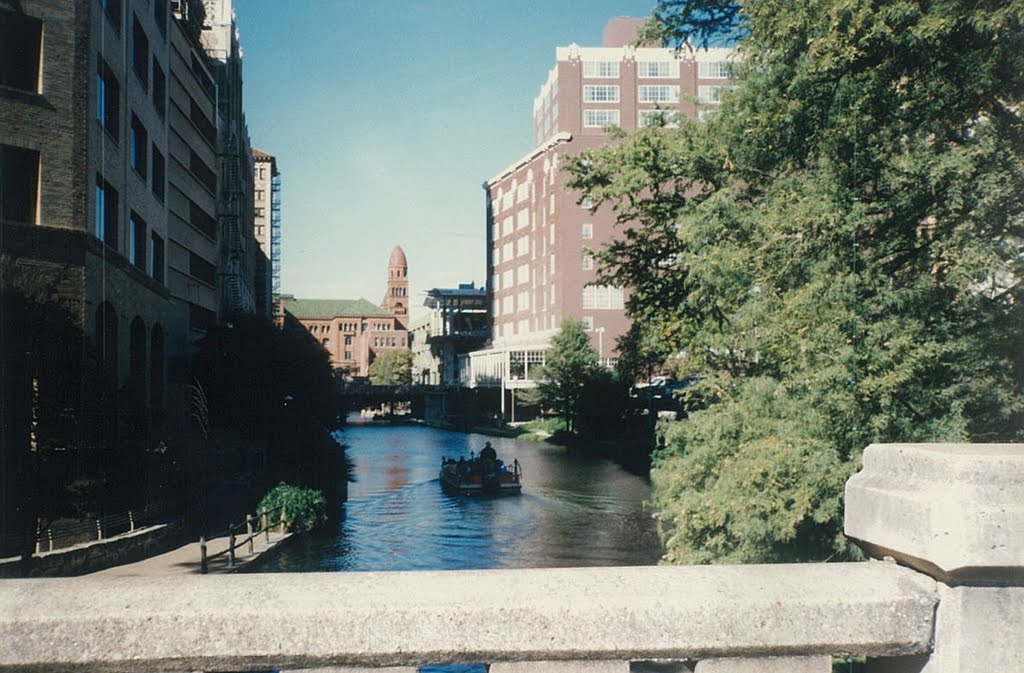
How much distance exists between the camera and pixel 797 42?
1088 cm

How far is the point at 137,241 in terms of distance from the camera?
20.1m

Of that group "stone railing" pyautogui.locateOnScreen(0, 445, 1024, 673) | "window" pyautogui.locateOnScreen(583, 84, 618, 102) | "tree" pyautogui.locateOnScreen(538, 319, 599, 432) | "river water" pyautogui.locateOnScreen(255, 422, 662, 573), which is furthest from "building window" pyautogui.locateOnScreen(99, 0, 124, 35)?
"tree" pyautogui.locateOnScreen(538, 319, 599, 432)

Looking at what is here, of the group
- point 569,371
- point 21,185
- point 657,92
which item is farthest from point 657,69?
point 569,371

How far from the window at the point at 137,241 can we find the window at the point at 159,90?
3.28 m

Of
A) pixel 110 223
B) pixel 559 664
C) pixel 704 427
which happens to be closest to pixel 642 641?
pixel 559 664

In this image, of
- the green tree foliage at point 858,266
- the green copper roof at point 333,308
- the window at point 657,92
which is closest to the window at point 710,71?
the window at point 657,92

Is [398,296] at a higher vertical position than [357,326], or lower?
higher

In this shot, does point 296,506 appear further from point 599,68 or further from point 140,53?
point 599,68

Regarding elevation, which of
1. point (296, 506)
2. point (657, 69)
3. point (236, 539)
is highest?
point (657, 69)

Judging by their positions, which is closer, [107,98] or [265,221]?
[107,98]

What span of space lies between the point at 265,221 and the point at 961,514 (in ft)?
220

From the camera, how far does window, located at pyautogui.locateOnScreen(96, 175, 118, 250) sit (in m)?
17.4

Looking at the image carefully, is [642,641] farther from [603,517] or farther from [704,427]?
[603,517]

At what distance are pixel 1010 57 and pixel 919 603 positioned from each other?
9559 millimetres
